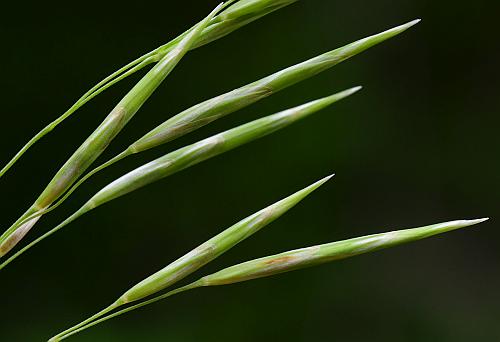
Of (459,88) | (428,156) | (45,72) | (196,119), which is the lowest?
(428,156)

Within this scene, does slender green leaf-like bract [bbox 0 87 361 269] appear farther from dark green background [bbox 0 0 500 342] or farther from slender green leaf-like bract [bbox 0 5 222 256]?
dark green background [bbox 0 0 500 342]

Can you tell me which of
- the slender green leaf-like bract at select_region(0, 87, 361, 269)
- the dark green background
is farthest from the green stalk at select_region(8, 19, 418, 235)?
the dark green background

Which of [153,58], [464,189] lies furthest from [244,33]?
[153,58]

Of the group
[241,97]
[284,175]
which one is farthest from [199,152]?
[284,175]

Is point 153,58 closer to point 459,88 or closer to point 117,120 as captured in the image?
point 117,120

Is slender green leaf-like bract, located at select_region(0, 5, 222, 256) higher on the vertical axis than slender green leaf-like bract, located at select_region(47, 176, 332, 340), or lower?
higher

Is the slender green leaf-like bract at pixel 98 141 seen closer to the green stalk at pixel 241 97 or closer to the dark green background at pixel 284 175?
the green stalk at pixel 241 97
